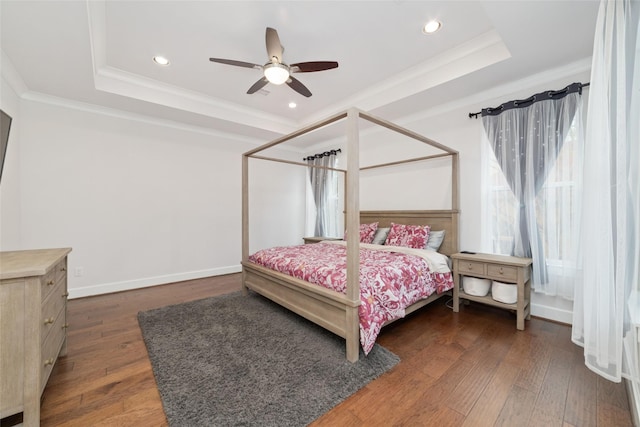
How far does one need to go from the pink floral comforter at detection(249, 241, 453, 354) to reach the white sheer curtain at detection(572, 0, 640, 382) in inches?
46.0

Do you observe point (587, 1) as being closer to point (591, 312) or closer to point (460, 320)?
point (591, 312)

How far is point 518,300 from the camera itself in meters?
2.47

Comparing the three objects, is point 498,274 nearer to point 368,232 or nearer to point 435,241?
point 435,241

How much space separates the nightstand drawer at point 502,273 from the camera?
248 cm

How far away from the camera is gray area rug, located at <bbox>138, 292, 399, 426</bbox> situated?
1462 millimetres

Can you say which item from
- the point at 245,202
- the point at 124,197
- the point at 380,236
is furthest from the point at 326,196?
the point at 124,197

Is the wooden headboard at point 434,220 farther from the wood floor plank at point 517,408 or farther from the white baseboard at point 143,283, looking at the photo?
the white baseboard at point 143,283

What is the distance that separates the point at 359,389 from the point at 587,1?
10.1 feet

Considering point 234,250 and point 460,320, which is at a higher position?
point 234,250

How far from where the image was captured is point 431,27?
2.33 metres

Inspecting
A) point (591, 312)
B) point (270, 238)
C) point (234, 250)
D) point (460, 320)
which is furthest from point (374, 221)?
point (591, 312)

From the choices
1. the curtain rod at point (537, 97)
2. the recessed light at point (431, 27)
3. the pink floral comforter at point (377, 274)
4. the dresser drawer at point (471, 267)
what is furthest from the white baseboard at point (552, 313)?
the recessed light at point (431, 27)

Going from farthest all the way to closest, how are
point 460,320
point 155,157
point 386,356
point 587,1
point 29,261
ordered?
1. point 155,157
2. point 460,320
3. point 386,356
4. point 587,1
5. point 29,261

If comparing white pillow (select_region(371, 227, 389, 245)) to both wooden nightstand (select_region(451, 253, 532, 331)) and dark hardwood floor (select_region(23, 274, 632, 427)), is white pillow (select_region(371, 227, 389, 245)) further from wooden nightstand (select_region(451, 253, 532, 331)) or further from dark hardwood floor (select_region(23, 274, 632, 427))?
dark hardwood floor (select_region(23, 274, 632, 427))
